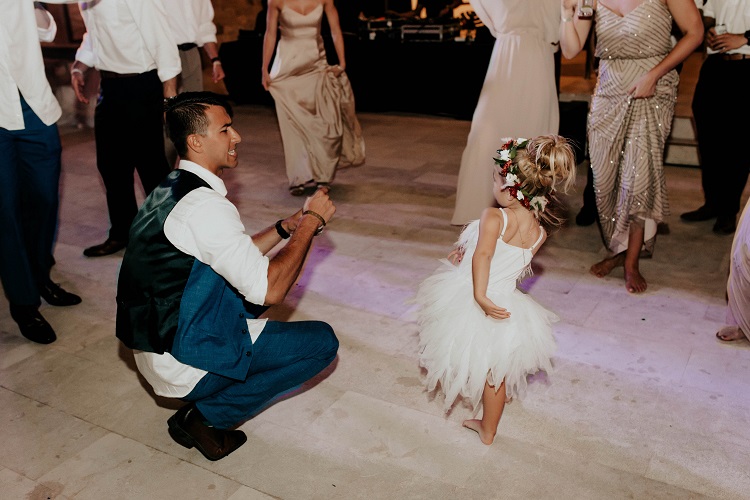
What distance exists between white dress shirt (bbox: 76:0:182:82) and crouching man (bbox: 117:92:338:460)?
6.01 ft

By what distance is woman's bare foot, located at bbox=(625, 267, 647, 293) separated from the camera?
379 centimetres

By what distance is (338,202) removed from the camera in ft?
17.9

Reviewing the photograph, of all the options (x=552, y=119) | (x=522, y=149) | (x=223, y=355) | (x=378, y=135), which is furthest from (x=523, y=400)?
(x=378, y=135)

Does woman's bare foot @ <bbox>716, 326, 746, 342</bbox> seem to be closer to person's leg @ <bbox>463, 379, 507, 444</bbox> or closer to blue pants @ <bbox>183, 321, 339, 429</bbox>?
person's leg @ <bbox>463, 379, 507, 444</bbox>

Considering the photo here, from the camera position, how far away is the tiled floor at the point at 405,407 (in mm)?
2453

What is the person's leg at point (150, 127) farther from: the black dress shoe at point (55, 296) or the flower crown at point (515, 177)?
the flower crown at point (515, 177)

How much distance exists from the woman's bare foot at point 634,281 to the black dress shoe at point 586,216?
90 centimetres

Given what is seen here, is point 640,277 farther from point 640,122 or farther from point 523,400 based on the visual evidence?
point 523,400

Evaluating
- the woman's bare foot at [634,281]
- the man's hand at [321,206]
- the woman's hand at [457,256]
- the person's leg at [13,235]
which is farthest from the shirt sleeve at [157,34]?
the woman's bare foot at [634,281]

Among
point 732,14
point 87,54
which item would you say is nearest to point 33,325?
point 87,54

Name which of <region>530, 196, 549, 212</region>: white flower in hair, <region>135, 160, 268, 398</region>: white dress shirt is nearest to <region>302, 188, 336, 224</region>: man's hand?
<region>135, 160, 268, 398</region>: white dress shirt

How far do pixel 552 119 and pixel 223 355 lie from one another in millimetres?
3056

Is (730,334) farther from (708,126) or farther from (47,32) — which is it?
(47,32)

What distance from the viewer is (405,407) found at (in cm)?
287
